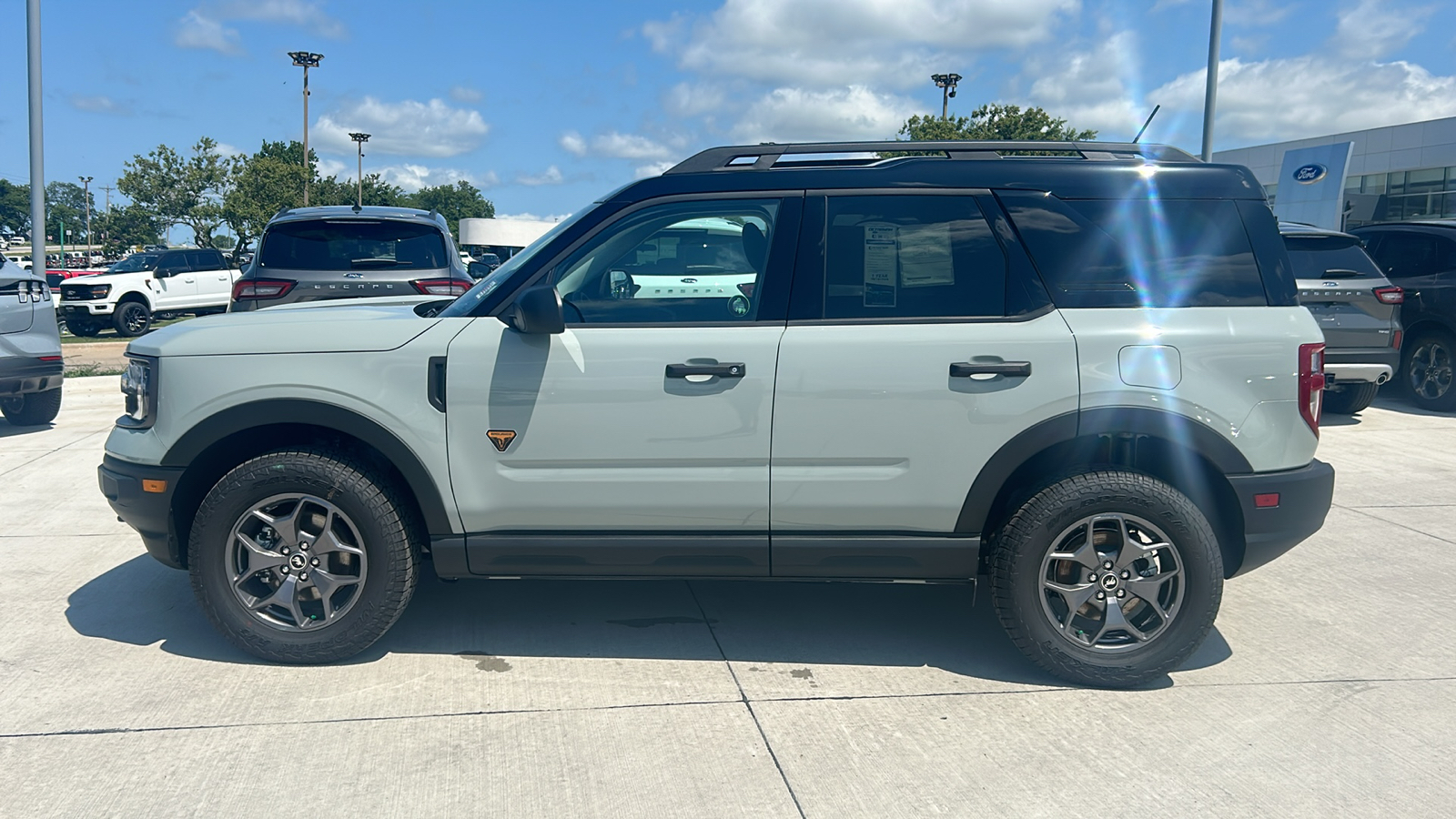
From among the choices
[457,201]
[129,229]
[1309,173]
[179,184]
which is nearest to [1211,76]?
[1309,173]

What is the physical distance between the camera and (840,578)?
4.05 m

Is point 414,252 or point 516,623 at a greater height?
point 414,252

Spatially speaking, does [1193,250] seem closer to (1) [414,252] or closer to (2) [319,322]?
(2) [319,322]

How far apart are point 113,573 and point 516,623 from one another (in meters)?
2.10

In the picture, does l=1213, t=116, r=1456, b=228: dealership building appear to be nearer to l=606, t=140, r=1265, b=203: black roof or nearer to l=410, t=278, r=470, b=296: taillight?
l=410, t=278, r=470, b=296: taillight

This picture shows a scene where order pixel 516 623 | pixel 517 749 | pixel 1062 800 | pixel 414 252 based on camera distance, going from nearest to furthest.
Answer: pixel 1062 800 < pixel 517 749 < pixel 516 623 < pixel 414 252

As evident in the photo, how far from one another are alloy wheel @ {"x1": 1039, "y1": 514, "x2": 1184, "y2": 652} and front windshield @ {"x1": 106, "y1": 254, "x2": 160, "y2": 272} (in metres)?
21.0

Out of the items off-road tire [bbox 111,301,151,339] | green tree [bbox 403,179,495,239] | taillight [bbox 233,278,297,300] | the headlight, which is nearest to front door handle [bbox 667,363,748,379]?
the headlight

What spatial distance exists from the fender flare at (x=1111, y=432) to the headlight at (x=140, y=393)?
3.01m

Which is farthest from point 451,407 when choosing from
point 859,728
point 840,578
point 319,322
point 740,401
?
point 859,728

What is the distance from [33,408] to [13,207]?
17402 centimetres

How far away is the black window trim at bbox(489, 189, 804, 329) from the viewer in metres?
3.95

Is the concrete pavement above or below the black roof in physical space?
below

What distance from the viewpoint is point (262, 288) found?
342 inches
